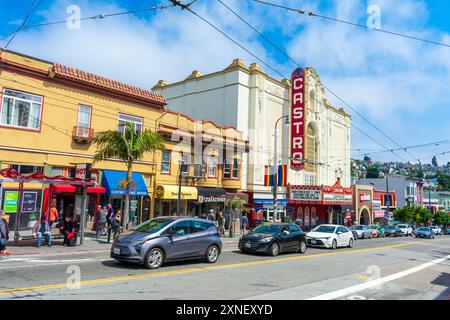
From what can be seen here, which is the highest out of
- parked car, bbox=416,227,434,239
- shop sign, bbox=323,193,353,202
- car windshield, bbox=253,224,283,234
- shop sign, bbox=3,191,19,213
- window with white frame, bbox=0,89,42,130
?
window with white frame, bbox=0,89,42,130

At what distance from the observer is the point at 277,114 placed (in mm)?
36156

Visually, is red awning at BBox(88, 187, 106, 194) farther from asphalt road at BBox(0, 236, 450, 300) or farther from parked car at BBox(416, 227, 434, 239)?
parked car at BBox(416, 227, 434, 239)

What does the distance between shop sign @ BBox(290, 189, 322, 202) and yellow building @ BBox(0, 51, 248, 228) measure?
1024cm

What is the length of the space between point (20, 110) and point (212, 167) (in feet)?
48.3

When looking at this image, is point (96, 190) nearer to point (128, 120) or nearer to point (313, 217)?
point (128, 120)

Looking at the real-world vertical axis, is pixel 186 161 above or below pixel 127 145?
above

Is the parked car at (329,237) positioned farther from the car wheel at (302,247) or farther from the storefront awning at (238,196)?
the storefront awning at (238,196)

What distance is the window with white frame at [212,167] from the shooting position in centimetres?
2908

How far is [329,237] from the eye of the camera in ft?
67.2

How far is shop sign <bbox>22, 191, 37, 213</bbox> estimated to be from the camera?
1820cm

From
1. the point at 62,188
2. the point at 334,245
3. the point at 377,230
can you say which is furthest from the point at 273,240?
the point at 377,230

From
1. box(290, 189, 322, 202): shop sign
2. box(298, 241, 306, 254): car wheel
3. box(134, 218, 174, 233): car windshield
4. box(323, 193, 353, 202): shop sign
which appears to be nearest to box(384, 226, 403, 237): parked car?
box(323, 193, 353, 202): shop sign

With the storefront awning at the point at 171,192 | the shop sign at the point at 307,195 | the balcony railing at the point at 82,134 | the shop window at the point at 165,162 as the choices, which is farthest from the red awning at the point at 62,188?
the shop sign at the point at 307,195
